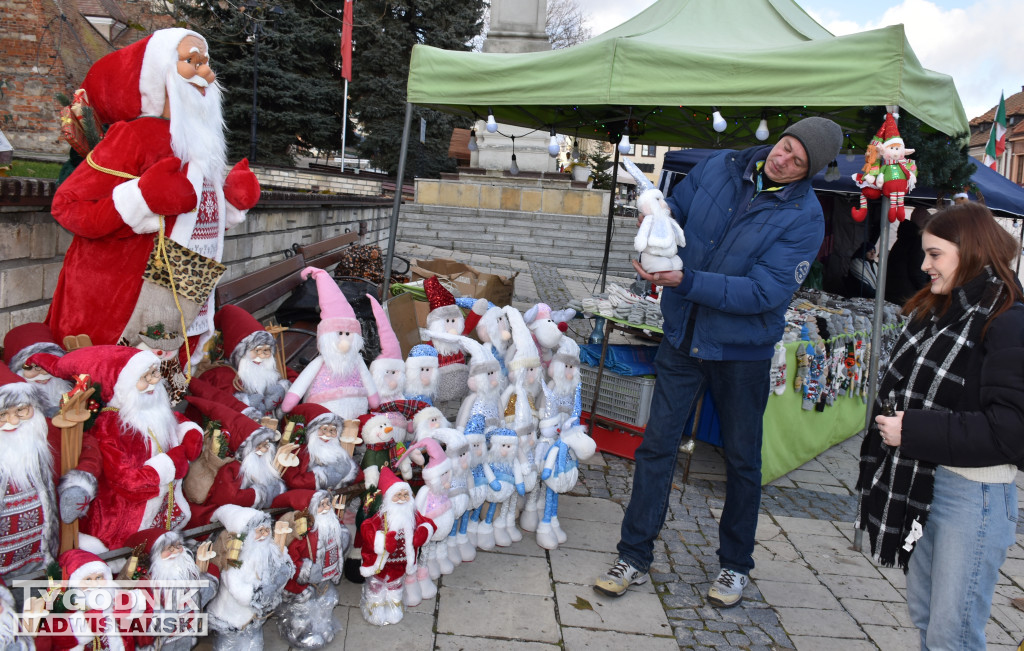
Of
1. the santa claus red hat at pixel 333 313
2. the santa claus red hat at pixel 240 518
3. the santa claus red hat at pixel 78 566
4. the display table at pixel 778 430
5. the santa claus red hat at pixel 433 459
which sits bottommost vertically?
the display table at pixel 778 430

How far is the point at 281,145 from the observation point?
71.4 feet

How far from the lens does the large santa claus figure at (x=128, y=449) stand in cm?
237

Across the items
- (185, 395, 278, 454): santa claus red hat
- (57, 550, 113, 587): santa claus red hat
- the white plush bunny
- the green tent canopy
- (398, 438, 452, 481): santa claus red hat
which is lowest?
(57, 550, 113, 587): santa claus red hat

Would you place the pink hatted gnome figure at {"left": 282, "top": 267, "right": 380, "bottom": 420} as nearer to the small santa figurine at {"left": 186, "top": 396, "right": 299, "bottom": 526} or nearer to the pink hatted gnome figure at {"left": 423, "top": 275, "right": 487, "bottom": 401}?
the small santa figurine at {"left": 186, "top": 396, "right": 299, "bottom": 526}

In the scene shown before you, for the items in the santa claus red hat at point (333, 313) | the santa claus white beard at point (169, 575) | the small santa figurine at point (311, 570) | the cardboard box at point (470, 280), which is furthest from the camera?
the cardboard box at point (470, 280)

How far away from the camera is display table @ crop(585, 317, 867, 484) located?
480 cm

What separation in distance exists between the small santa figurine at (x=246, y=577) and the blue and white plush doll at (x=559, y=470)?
146 centimetres

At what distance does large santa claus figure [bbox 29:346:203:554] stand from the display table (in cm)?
312

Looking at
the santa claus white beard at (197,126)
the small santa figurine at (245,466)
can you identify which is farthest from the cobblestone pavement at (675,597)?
the santa claus white beard at (197,126)

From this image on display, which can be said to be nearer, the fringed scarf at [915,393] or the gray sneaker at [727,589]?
the fringed scarf at [915,393]

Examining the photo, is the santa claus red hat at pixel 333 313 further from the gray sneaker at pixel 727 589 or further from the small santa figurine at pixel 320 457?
the gray sneaker at pixel 727 589

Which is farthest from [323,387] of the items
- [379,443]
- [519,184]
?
[519,184]

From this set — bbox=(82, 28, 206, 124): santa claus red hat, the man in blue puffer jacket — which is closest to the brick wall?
bbox=(82, 28, 206, 124): santa claus red hat

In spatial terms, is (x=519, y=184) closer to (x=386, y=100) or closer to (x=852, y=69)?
(x=386, y=100)
